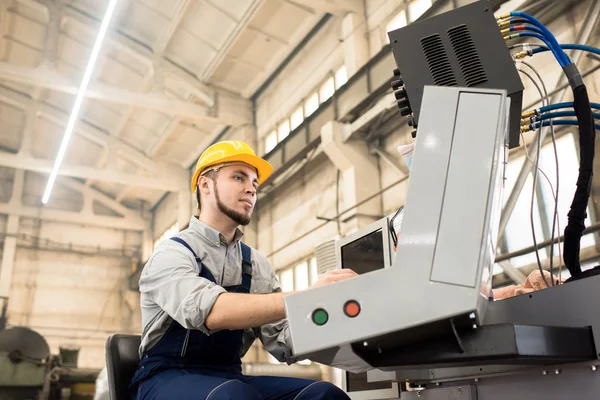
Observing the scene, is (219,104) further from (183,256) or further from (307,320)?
(307,320)

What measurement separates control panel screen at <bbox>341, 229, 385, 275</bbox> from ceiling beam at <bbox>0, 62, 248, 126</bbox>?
7.61m

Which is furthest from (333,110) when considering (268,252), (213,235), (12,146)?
(12,146)

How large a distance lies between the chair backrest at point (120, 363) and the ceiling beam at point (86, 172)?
10.3 meters

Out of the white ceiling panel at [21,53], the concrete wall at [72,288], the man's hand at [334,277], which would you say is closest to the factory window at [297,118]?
the white ceiling panel at [21,53]

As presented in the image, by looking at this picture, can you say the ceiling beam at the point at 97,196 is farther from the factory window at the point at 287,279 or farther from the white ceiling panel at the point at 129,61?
the factory window at the point at 287,279

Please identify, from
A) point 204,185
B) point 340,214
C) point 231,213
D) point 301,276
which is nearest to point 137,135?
point 301,276

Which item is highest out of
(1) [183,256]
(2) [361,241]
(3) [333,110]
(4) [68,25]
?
(4) [68,25]

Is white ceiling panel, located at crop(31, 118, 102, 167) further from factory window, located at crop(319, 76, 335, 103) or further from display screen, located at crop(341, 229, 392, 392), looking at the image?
display screen, located at crop(341, 229, 392, 392)

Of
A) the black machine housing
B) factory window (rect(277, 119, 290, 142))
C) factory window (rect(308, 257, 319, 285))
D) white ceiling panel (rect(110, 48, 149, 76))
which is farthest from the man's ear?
white ceiling panel (rect(110, 48, 149, 76))

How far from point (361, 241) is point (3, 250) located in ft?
43.0

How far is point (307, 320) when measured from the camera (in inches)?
37.9

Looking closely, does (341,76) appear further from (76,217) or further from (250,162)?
(76,217)

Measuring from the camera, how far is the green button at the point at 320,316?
956mm

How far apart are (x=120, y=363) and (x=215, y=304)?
1.94 ft
